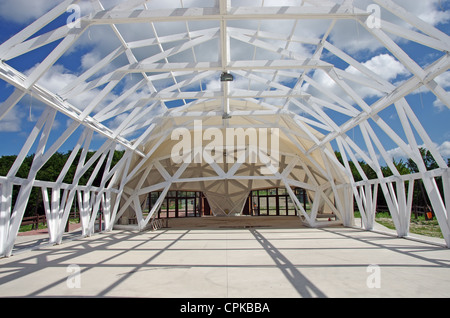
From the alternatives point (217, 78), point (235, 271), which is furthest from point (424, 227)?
point (235, 271)

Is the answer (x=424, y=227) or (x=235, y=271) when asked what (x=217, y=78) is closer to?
(x=235, y=271)

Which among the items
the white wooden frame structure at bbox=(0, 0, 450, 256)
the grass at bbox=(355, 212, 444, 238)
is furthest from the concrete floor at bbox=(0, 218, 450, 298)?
the grass at bbox=(355, 212, 444, 238)

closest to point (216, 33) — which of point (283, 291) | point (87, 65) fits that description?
point (87, 65)

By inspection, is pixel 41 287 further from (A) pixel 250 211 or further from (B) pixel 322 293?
(A) pixel 250 211

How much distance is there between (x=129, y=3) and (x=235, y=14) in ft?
8.15

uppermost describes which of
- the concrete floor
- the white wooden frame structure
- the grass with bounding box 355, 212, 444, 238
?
the white wooden frame structure

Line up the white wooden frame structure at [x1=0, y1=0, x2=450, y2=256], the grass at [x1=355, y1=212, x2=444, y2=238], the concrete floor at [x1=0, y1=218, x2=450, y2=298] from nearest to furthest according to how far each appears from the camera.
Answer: the concrete floor at [x1=0, y1=218, x2=450, y2=298] → the white wooden frame structure at [x1=0, y1=0, x2=450, y2=256] → the grass at [x1=355, y1=212, x2=444, y2=238]

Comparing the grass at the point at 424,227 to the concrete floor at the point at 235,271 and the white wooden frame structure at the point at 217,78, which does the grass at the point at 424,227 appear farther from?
the concrete floor at the point at 235,271

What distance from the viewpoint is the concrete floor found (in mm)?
5801

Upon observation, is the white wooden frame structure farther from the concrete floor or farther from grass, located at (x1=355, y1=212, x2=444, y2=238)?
grass, located at (x1=355, y1=212, x2=444, y2=238)

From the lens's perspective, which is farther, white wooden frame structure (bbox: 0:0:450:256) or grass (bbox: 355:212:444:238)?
grass (bbox: 355:212:444:238)

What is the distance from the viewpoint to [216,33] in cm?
1050

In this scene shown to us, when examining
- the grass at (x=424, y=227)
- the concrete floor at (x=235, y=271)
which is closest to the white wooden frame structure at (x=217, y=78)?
the concrete floor at (x=235, y=271)

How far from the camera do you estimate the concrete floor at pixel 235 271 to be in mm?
5801
